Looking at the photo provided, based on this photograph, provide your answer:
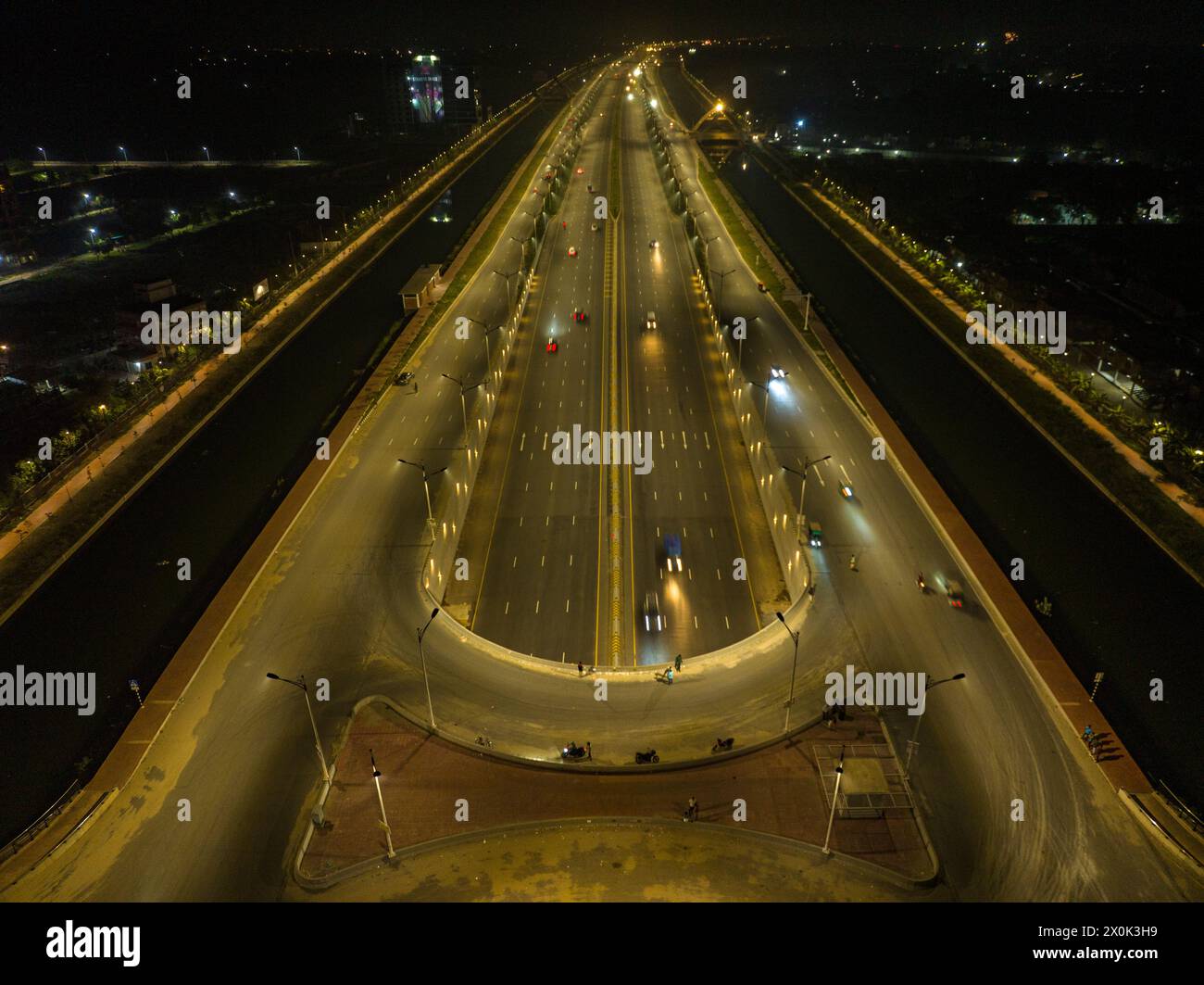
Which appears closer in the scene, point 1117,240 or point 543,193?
point 1117,240

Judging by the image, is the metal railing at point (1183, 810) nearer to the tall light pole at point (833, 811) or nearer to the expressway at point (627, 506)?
the tall light pole at point (833, 811)

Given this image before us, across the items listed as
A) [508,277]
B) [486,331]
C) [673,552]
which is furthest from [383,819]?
[508,277]

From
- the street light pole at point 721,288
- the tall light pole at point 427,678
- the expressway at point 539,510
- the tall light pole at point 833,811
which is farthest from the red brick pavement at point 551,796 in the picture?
the street light pole at point 721,288

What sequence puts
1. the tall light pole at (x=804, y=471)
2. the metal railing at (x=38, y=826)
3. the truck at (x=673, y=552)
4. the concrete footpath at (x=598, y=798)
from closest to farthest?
1. the concrete footpath at (x=598, y=798)
2. the metal railing at (x=38, y=826)
3. the truck at (x=673, y=552)
4. the tall light pole at (x=804, y=471)

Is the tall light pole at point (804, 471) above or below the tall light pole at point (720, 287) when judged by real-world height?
below

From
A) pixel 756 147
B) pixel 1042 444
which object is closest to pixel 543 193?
pixel 756 147

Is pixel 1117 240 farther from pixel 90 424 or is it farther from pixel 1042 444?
pixel 90 424
